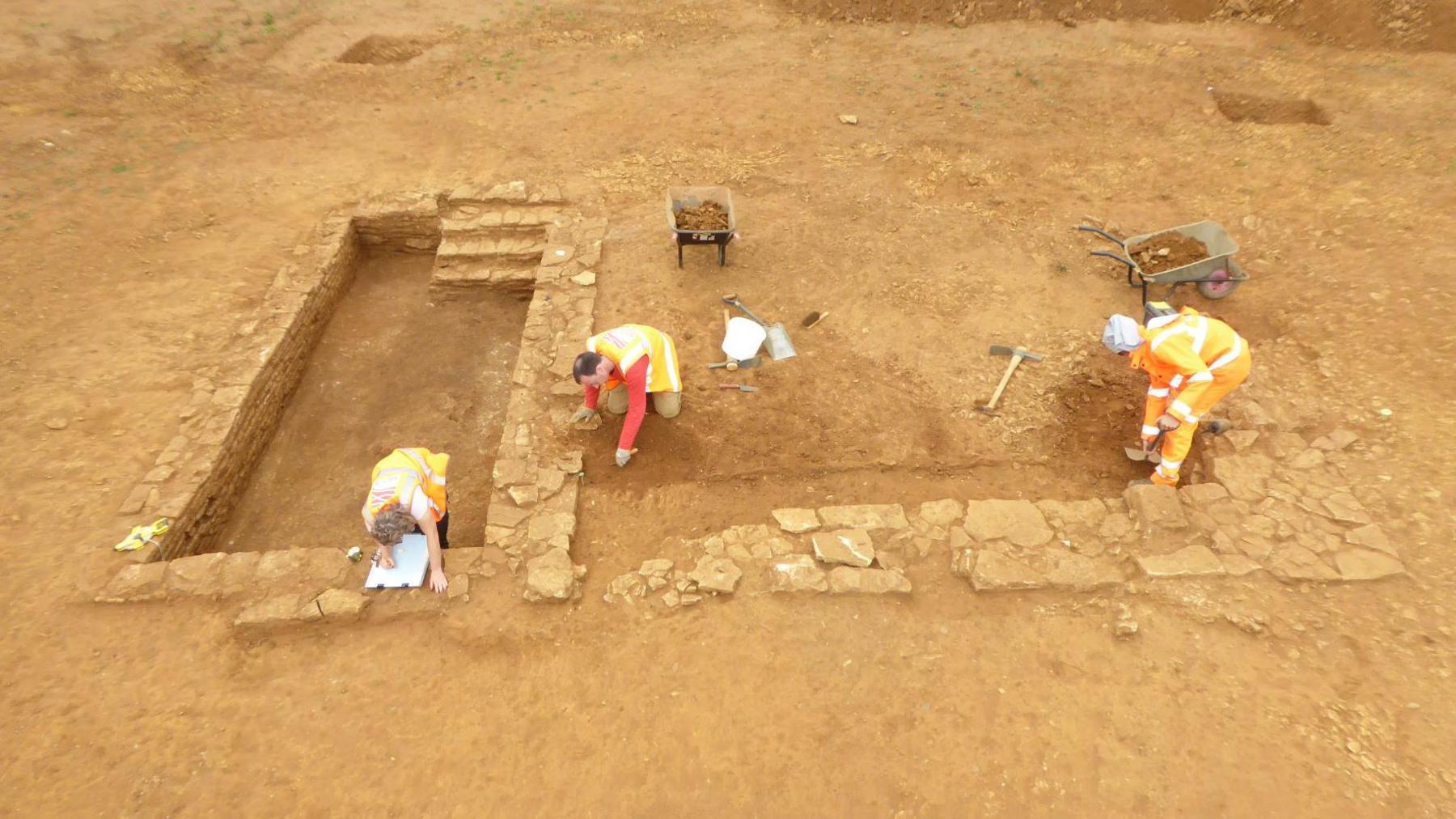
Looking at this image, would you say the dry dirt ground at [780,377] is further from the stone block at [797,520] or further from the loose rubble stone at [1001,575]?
the stone block at [797,520]

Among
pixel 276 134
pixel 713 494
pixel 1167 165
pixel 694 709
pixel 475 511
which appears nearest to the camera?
pixel 694 709

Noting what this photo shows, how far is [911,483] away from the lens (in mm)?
5512

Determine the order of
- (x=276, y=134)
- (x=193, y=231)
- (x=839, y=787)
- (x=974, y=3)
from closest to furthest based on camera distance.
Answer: (x=839, y=787), (x=193, y=231), (x=276, y=134), (x=974, y=3)

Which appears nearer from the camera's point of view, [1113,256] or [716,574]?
[716,574]

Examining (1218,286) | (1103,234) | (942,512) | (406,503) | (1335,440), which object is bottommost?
(942,512)

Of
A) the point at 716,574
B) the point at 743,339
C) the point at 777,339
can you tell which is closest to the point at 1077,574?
the point at 716,574

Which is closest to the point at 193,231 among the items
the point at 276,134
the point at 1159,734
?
the point at 276,134

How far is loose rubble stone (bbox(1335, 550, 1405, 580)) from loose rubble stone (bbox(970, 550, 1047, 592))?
2.02 meters

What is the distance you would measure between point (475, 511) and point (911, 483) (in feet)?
12.9

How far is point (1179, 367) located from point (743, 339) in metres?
3.53

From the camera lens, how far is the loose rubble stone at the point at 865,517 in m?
4.97

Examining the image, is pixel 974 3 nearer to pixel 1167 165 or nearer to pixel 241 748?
pixel 1167 165

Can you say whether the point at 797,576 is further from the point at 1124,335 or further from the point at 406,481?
the point at 1124,335

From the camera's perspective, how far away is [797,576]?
4680 mm
